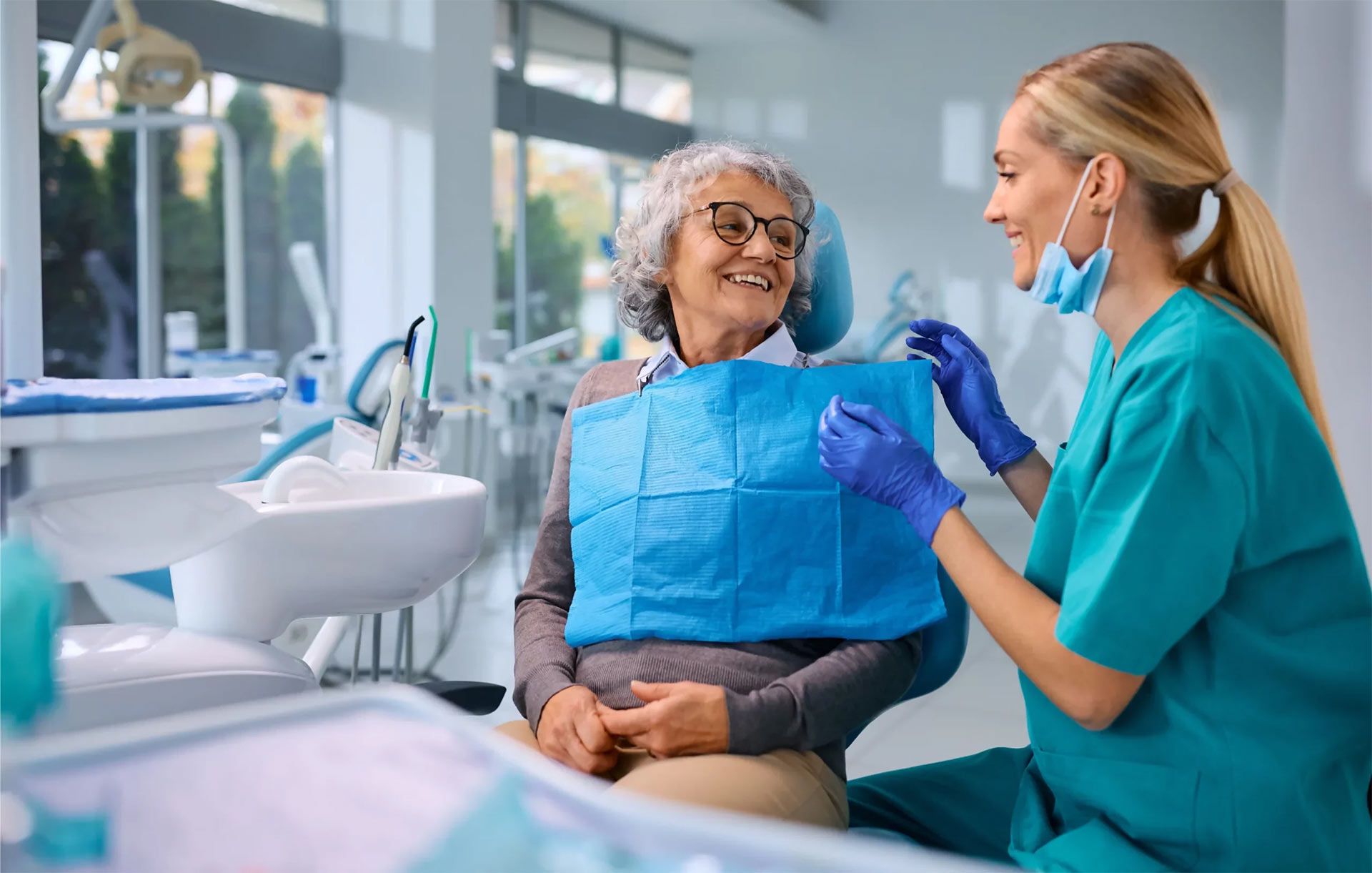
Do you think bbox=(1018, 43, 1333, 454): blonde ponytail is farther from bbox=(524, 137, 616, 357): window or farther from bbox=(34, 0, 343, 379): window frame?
bbox=(524, 137, 616, 357): window

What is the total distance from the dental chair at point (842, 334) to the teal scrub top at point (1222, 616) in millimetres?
365

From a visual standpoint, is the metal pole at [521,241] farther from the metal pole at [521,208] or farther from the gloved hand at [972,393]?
the gloved hand at [972,393]

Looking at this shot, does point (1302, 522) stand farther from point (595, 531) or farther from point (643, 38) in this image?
point (643, 38)

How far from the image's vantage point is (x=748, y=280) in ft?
5.00

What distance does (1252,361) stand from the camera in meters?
1.02

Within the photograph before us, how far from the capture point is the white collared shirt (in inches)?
59.6

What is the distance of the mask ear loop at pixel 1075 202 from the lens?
1127 mm

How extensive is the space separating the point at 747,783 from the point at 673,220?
2.46 ft

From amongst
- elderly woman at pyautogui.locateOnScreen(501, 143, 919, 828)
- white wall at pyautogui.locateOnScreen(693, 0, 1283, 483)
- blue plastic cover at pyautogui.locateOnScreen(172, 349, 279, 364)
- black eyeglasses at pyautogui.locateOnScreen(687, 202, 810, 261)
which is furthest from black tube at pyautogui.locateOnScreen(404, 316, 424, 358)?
white wall at pyautogui.locateOnScreen(693, 0, 1283, 483)

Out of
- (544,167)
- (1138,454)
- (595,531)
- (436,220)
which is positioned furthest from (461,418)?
(1138,454)

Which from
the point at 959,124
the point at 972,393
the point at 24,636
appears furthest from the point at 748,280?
the point at 959,124

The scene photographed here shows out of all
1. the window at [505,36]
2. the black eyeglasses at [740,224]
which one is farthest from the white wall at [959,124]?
the black eyeglasses at [740,224]

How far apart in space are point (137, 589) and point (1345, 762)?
2.18m

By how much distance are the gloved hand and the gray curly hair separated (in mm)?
185
